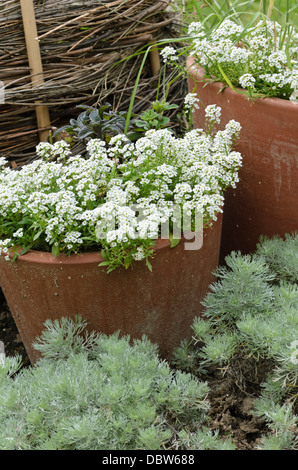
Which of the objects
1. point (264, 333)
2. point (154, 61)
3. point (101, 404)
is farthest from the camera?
point (154, 61)

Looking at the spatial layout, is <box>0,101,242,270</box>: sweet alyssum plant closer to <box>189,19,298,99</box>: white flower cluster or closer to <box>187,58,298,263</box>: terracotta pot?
<box>187,58,298,263</box>: terracotta pot

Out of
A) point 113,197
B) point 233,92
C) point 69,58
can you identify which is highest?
point 69,58

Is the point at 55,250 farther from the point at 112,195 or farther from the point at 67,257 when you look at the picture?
the point at 112,195

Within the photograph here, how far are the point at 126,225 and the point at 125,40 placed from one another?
3.89 feet

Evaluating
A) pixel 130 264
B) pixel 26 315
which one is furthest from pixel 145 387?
pixel 26 315

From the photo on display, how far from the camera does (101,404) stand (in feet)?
4.71

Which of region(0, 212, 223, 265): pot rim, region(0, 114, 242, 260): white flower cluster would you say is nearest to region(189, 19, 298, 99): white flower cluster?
region(0, 114, 242, 260): white flower cluster

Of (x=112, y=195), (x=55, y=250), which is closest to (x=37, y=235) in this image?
(x=55, y=250)

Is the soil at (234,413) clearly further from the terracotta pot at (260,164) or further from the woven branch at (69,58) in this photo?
the woven branch at (69,58)

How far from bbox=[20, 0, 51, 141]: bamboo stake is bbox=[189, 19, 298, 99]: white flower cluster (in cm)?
64

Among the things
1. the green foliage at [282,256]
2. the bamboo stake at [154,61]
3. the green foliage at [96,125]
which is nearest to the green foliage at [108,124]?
the green foliage at [96,125]

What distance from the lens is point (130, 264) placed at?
1784 millimetres

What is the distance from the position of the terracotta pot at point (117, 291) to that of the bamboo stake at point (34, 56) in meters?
→ 0.79

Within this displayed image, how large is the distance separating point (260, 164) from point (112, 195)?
67 cm
